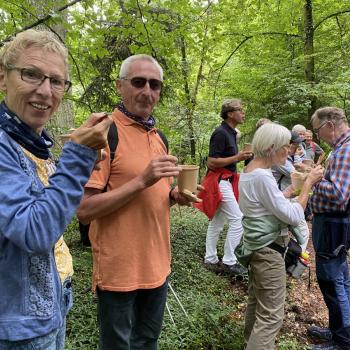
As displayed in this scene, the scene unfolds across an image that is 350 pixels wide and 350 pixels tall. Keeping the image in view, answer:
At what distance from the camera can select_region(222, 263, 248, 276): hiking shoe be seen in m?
4.73

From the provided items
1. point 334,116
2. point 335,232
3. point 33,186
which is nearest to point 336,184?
point 335,232

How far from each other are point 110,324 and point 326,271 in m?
2.28

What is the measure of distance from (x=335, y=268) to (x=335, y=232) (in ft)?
1.17

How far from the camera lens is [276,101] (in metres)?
10.4

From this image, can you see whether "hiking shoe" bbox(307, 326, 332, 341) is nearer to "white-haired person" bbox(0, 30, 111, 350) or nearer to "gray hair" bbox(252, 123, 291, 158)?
"gray hair" bbox(252, 123, 291, 158)

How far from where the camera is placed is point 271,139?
2.83m

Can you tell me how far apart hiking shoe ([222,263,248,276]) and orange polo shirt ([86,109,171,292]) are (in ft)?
9.33

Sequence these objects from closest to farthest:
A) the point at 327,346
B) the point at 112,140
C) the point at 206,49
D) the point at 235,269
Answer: the point at 112,140, the point at 327,346, the point at 235,269, the point at 206,49

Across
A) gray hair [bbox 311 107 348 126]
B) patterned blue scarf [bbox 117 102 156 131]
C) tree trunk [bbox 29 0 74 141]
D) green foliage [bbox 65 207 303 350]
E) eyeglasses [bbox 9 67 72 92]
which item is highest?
tree trunk [bbox 29 0 74 141]

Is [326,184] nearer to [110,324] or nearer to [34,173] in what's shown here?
[110,324]

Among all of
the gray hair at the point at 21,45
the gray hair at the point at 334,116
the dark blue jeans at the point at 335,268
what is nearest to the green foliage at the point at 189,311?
the dark blue jeans at the point at 335,268

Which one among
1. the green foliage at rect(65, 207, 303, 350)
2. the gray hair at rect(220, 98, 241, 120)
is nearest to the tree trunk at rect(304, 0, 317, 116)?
the gray hair at rect(220, 98, 241, 120)

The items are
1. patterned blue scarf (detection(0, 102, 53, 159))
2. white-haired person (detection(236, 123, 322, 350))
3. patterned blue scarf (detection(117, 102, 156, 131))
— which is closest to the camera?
patterned blue scarf (detection(0, 102, 53, 159))

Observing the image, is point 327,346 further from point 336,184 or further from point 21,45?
point 21,45
